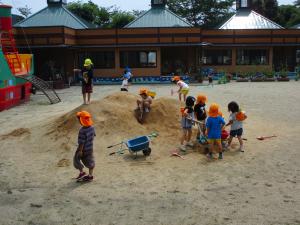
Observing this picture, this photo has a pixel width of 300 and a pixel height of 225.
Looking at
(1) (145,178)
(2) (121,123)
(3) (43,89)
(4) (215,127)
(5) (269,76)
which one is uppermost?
(5) (269,76)

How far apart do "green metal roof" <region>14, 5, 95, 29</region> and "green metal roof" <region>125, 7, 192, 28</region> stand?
16.2 ft

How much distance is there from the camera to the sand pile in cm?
1094

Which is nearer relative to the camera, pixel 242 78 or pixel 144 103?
pixel 144 103

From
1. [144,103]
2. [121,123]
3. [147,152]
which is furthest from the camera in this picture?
[144,103]

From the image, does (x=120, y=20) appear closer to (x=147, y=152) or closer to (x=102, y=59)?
(x=102, y=59)

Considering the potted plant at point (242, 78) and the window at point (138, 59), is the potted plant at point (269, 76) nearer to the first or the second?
the potted plant at point (242, 78)

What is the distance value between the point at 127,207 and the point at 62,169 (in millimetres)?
2694

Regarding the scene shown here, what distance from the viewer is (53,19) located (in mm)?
39844

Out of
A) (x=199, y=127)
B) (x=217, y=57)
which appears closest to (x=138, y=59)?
(x=217, y=57)

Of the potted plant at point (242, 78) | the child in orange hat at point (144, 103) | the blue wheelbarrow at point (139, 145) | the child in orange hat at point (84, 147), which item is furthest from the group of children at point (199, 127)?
the potted plant at point (242, 78)

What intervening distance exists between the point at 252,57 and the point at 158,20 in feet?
31.1

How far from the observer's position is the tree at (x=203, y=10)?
187 feet

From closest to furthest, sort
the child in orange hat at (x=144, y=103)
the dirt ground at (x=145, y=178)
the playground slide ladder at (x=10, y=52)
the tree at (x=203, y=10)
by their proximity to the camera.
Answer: the dirt ground at (x=145, y=178), the child in orange hat at (x=144, y=103), the playground slide ladder at (x=10, y=52), the tree at (x=203, y=10)

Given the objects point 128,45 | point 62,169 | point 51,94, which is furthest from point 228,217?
point 128,45
